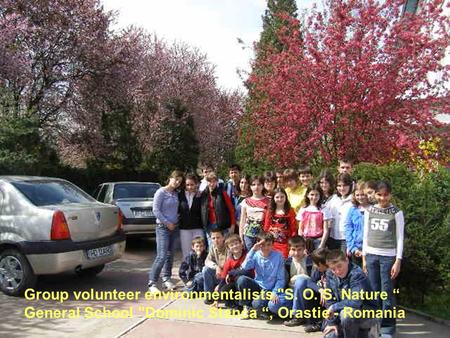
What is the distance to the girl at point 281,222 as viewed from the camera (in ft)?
18.8

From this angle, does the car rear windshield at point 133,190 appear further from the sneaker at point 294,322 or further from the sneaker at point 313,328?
the sneaker at point 313,328

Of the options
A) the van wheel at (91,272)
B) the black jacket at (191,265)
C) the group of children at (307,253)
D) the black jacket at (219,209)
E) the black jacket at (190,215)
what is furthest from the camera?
the van wheel at (91,272)

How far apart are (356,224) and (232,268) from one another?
1.57 metres

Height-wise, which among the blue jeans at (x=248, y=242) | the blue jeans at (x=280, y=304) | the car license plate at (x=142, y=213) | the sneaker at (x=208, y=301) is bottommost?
the sneaker at (x=208, y=301)

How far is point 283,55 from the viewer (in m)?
11.1

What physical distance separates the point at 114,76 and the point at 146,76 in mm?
5977

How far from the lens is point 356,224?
521cm

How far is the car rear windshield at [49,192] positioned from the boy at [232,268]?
7.73 feet

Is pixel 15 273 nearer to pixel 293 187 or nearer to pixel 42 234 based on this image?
pixel 42 234

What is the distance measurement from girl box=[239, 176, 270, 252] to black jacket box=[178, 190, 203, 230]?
771mm

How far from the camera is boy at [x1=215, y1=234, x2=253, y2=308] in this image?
5.46m

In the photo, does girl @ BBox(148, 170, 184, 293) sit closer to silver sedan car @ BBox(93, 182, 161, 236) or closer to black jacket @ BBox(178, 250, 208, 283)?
black jacket @ BBox(178, 250, 208, 283)

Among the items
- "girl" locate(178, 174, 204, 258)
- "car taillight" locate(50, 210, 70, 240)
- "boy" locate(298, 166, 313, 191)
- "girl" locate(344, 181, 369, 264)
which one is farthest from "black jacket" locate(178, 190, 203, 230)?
"girl" locate(344, 181, 369, 264)

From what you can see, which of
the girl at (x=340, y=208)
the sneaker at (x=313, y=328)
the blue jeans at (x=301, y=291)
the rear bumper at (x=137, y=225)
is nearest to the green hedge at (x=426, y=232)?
the girl at (x=340, y=208)
